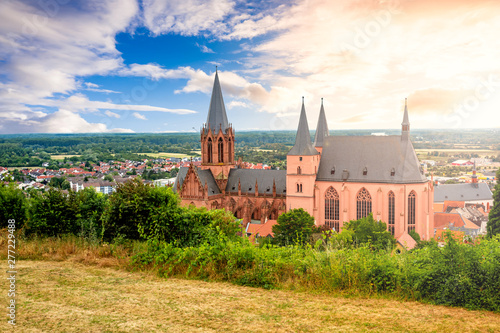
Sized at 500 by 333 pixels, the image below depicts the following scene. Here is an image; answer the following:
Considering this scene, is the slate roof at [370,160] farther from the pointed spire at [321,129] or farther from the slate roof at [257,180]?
the slate roof at [257,180]

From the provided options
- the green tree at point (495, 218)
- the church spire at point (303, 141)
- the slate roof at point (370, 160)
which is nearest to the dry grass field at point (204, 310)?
the green tree at point (495, 218)

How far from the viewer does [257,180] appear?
2168 inches

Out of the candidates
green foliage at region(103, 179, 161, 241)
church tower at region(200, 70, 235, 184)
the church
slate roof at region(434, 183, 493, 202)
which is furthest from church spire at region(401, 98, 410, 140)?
slate roof at region(434, 183, 493, 202)

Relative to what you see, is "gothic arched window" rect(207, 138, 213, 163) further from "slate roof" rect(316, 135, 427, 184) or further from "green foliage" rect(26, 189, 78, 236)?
"green foliage" rect(26, 189, 78, 236)

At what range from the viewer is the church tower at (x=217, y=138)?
183ft

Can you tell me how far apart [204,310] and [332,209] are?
42882 mm

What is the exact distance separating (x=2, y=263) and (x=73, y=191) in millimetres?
4409

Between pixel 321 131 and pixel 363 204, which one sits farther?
pixel 321 131

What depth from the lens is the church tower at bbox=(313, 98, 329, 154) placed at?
54.5 m

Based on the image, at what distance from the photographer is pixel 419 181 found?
46219 mm

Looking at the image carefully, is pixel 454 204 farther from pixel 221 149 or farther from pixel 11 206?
pixel 11 206

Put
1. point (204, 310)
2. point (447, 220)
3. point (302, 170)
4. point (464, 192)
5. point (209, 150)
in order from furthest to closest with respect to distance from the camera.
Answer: point (464, 192)
point (447, 220)
point (209, 150)
point (302, 170)
point (204, 310)

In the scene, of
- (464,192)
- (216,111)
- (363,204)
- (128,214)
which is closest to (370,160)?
(363,204)

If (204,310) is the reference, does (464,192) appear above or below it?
below
